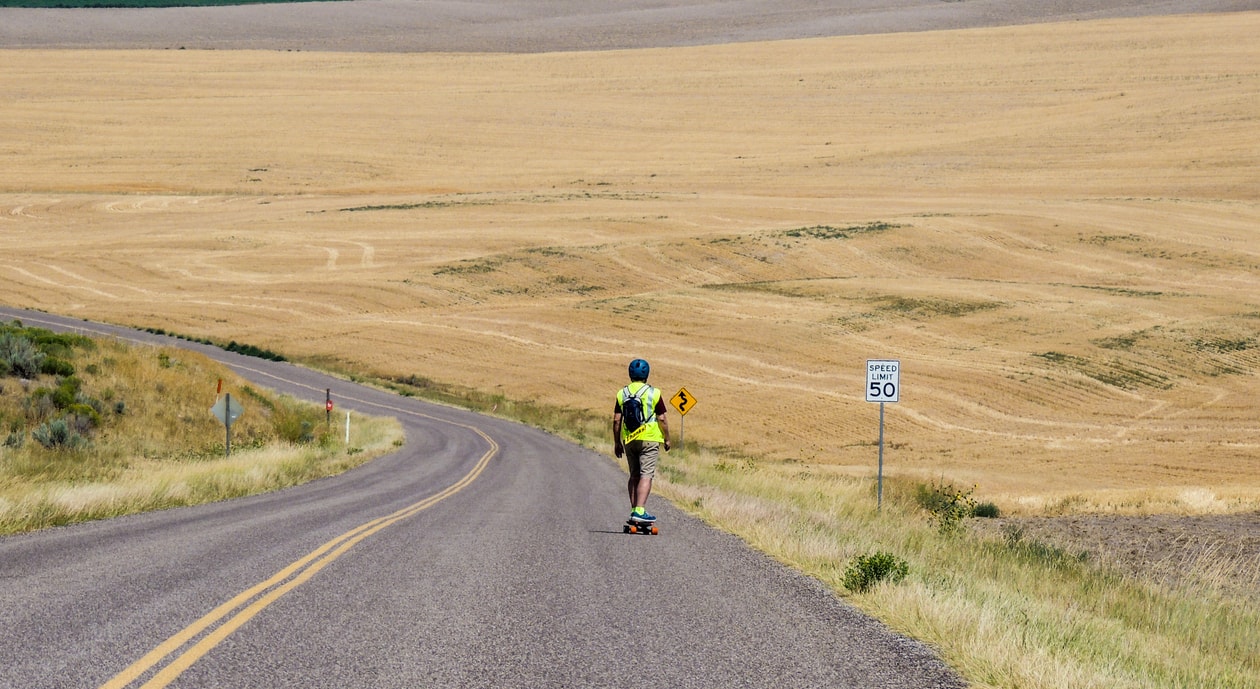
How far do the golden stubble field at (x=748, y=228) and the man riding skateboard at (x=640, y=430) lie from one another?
13.7m

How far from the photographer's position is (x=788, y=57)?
140 m

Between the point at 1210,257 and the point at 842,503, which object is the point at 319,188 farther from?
the point at 842,503

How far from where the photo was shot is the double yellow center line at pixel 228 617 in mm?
6039

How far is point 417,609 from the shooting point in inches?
313

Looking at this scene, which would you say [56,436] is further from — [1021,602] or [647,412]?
[1021,602]

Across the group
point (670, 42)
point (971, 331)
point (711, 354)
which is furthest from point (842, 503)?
point (670, 42)

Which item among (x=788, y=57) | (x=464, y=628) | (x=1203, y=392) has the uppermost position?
(x=788, y=57)

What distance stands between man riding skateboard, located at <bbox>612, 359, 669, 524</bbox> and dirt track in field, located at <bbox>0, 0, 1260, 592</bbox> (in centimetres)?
616

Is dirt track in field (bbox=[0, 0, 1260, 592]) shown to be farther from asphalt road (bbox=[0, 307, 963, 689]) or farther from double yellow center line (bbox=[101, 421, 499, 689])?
double yellow center line (bbox=[101, 421, 499, 689])

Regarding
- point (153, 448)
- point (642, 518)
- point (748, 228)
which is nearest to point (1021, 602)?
point (642, 518)

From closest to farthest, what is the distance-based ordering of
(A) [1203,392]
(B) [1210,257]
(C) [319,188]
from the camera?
(A) [1203,392] < (B) [1210,257] < (C) [319,188]

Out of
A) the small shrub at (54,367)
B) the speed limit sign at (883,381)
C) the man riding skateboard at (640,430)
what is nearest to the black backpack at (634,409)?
the man riding skateboard at (640,430)

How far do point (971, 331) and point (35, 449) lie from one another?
131 feet

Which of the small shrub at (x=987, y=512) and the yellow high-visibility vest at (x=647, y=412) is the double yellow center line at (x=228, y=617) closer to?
the yellow high-visibility vest at (x=647, y=412)
